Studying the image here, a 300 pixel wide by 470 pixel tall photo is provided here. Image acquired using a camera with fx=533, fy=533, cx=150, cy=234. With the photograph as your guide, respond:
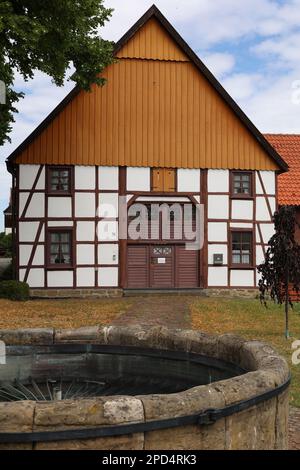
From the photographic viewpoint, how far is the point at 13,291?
62.1 feet

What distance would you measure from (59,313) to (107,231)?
5.26 m

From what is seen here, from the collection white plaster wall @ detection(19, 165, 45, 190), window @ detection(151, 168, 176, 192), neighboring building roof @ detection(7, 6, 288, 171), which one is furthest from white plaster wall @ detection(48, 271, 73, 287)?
window @ detection(151, 168, 176, 192)

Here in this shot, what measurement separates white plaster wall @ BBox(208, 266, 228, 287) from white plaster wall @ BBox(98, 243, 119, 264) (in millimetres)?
3699

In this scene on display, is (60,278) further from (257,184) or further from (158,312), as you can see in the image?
(257,184)

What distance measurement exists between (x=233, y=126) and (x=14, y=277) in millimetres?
10408

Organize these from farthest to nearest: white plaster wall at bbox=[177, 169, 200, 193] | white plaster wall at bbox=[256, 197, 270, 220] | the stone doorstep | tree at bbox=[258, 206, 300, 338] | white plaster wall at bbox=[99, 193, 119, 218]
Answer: white plaster wall at bbox=[256, 197, 270, 220]
white plaster wall at bbox=[177, 169, 200, 193]
white plaster wall at bbox=[99, 193, 119, 218]
the stone doorstep
tree at bbox=[258, 206, 300, 338]

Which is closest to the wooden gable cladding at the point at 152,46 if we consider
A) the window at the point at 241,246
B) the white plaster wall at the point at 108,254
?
the window at the point at 241,246

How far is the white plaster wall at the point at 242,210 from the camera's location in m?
21.2

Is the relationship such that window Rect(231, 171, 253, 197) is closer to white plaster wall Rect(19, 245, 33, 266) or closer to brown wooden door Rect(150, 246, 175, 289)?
brown wooden door Rect(150, 246, 175, 289)

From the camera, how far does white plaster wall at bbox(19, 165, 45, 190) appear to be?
20.2 meters

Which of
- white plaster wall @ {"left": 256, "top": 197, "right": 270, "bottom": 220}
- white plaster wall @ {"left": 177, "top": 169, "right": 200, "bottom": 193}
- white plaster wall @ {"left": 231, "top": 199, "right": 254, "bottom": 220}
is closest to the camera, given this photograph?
white plaster wall @ {"left": 177, "top": 169, "right": 200, "bottom": 193}

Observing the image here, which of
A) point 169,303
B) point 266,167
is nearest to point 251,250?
point 266,167

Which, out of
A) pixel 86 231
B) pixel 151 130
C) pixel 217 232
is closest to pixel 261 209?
pixel 217 232

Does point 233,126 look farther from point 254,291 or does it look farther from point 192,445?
point 192,445
